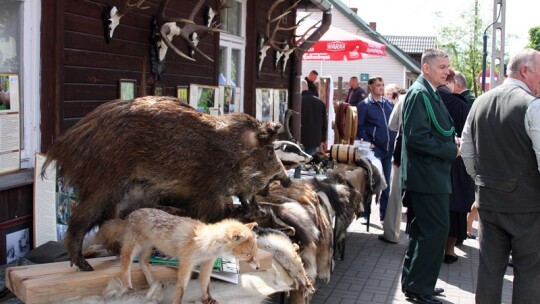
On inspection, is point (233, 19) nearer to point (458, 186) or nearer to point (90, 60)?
point (458, 186)

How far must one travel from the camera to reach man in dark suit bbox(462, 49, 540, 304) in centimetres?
439

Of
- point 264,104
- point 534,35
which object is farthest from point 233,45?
point 534,35

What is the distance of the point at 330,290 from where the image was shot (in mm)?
6176

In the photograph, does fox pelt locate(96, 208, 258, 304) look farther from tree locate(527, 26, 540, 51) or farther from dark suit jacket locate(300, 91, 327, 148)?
tree locate(527, 26, 540, 51)

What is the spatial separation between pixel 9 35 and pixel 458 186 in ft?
17.0

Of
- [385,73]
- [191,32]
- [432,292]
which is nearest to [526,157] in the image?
[432,292]

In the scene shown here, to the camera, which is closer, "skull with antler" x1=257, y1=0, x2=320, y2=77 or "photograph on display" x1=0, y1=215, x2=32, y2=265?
"photograph on display" x1=0, y1=215, x2=32, y2=265

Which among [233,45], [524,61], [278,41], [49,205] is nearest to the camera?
[49,205]

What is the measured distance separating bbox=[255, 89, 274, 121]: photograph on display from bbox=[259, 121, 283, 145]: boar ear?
540 centimetres

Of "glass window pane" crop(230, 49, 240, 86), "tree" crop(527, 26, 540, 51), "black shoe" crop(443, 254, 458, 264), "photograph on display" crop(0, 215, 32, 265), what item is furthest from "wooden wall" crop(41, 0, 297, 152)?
"tree" crop(527, 26, 540, 51)

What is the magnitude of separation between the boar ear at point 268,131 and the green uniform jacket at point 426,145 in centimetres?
221

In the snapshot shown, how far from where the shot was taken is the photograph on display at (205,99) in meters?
6.68

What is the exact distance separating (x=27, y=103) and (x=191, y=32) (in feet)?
7.22

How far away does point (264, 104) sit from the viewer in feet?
30.1
